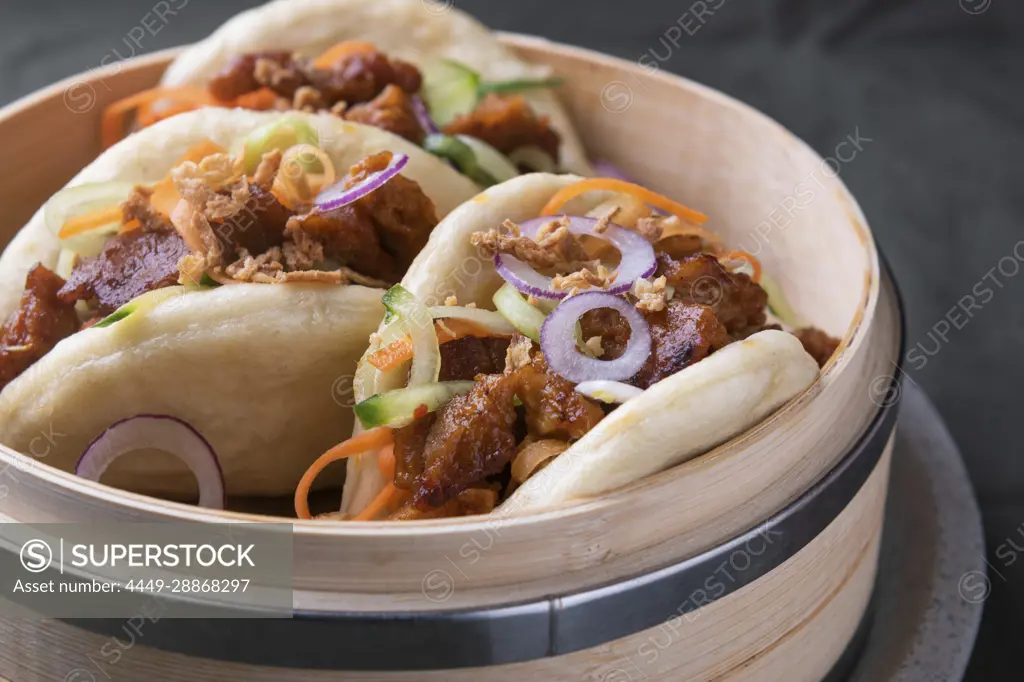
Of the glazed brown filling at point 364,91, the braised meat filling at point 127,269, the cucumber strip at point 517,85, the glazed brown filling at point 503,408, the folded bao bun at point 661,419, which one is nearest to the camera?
the folded bao bun at point 661,419

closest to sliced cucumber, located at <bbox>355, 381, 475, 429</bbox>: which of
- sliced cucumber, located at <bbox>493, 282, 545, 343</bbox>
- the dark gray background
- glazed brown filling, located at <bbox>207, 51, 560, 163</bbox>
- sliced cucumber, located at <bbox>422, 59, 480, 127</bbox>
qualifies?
sliced cucumber, located at <bbox>493, 282, 545, 343</bbox>

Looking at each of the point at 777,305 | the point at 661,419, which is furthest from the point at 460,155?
the point at 661,419

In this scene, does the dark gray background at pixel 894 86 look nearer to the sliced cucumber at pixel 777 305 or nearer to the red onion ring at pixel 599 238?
the sliced cucumber at pixel 777 305

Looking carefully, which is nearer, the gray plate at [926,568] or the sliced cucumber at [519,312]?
the sliced cucumber at [519,312]

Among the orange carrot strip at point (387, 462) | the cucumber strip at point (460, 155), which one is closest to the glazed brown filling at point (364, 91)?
the cucumber strip at point (460, 155)

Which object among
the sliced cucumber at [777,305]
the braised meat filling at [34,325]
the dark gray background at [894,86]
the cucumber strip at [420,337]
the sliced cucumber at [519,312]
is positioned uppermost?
the braised meat filling at [34,325]

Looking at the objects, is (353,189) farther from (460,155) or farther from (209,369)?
(460,155)
